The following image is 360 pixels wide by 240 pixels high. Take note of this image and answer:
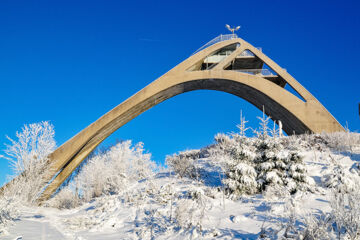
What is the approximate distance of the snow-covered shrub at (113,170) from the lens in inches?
482

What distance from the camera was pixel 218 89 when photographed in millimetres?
21375

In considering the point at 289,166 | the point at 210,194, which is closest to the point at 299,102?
the point at 289,166

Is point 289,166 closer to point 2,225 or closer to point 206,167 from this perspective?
point 206,167

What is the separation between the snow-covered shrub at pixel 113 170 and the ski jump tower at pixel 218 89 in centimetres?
153

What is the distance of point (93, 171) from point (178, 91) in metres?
9.91

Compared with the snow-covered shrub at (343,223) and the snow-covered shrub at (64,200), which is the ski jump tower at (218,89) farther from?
the snow-covered shrub at (343,223)

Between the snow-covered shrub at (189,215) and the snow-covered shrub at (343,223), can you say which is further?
the snow-covered shrub at (189,215)

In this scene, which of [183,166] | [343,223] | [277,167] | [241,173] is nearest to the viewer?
[343,223]

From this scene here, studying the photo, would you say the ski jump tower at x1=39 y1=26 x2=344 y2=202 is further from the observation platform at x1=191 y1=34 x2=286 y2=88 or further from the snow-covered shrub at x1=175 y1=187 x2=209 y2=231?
the snow-covered shrub at x1=175 y1=187 x2=209 y2=231

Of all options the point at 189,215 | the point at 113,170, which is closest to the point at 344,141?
the point at 189,215

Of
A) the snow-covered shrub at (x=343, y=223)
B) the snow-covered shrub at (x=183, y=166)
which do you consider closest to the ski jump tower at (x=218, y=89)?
the snow-covered shrub at (x=183, y=166)

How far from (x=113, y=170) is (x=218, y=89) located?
1205cm

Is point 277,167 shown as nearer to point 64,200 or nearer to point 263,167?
point 263,167

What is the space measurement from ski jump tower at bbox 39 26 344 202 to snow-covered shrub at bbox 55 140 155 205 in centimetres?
153
